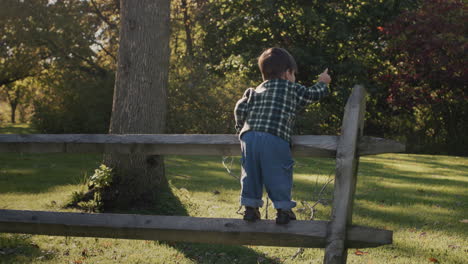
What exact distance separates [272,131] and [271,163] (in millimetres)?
233

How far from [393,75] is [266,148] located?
1550 centimetres

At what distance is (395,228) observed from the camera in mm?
6062

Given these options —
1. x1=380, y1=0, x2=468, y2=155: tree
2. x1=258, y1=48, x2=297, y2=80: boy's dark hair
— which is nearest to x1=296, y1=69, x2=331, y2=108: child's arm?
x1=258, y1=48, x2=297, y2=80: boy's dark hair

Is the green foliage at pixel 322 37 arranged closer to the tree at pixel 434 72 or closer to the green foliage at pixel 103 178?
the tree at pixel 434 72

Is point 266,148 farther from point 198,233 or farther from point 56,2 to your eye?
point 56,2

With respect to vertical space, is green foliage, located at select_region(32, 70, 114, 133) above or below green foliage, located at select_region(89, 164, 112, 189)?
above

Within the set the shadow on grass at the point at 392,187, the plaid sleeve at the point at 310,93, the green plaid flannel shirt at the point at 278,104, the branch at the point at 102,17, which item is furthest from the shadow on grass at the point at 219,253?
the branch at the point at 102,17

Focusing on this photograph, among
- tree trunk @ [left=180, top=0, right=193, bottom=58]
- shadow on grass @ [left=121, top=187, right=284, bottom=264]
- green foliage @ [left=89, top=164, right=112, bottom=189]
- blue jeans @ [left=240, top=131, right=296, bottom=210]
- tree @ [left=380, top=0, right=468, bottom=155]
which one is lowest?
shadow on grass @ [left=121, top=187, right=284, bottom=264]

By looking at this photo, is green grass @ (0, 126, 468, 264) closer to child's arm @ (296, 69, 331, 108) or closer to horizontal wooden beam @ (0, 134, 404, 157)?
horizontal wooden beam @ (0, 134, 404, 157)

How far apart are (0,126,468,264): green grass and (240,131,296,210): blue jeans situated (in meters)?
1.67

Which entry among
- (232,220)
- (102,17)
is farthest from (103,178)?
(102,17)

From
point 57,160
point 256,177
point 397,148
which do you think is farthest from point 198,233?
point 57,160

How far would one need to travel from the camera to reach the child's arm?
356 cm

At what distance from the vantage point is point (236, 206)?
23.7 feet
